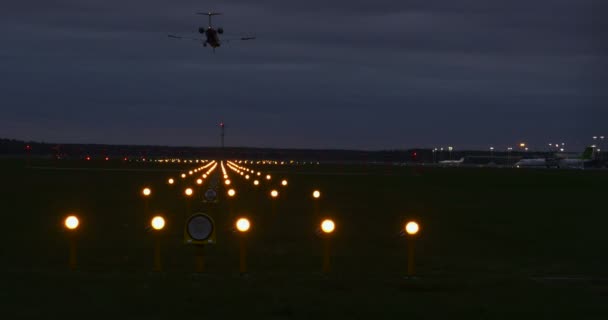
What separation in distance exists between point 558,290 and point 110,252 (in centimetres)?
1025

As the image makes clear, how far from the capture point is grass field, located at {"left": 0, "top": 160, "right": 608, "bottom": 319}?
1314 centimetres

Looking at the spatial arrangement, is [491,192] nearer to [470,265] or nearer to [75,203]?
[75,203]

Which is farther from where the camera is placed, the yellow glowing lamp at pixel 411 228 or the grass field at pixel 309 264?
the yellow glowing lamp at pixel 411 228

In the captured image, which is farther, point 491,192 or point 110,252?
point 491,192

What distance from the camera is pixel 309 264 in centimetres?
1936

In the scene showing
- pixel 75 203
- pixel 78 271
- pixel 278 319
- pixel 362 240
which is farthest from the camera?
pixel 75 203

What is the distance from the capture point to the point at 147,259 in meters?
19.6

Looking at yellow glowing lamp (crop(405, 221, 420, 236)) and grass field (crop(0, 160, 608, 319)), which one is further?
yellow glowing lamp (crop(405, 221, 420, 236))

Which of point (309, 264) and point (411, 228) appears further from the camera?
point (309, 264)

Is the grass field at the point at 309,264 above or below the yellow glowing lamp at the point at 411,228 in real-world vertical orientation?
below

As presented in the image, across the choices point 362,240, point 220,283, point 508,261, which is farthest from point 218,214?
point 220,283

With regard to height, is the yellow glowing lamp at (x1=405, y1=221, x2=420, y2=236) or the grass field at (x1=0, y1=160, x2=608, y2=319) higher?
the yellow glowing lamp at (x1=405, y1=221, x2=420, y2=236)

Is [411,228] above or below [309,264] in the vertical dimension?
above

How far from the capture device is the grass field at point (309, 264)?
13.1 metres
